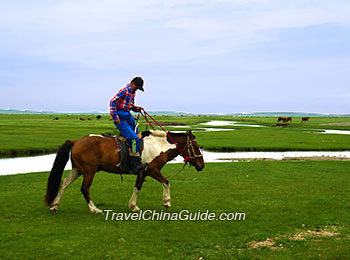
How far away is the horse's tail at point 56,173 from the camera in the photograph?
31.8 ft

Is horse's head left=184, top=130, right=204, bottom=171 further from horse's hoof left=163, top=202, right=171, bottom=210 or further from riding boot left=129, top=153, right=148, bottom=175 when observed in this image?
riding boot left=129, top=153, right=148, bottom=175

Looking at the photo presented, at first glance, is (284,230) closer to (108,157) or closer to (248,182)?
(108,157)

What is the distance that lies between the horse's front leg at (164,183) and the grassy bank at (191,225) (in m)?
0.38

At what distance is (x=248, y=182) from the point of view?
15.2 meters

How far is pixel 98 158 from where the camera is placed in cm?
970

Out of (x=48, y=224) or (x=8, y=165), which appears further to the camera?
(x=8, y=165)

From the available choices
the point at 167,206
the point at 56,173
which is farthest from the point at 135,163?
the point at 56,173

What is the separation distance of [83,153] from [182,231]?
348 cm

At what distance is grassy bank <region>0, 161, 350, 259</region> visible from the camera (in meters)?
7.12

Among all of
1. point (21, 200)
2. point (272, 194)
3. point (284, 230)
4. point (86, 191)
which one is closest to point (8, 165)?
point (21, 200)

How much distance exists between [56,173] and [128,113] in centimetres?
266

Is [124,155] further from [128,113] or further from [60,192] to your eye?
[60,192]

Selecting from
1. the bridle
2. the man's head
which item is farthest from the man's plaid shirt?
the bridle

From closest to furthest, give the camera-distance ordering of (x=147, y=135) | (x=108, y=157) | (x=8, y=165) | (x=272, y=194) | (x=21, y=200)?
(x=108, y=157) < (x=147, y=135) < (x=21, y=200) < (x=272, y=194) < (x=8, y=165)
